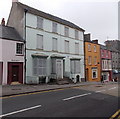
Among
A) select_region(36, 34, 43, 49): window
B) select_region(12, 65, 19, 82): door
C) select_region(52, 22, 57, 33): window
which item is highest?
select_region(52, 22, 57, 33): window

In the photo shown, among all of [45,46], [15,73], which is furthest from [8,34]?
[45,46]

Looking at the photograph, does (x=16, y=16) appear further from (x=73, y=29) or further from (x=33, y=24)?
(x=73, y=29)

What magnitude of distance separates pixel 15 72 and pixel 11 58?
6.52ft

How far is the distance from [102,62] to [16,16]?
81.8 ft

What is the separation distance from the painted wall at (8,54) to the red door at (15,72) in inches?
20.7

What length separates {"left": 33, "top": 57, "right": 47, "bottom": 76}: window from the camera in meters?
20.3

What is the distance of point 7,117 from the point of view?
240 inches

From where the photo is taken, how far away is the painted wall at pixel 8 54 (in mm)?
17562

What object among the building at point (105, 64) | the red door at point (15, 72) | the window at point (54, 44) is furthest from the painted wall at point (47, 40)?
the building at point (105, 64)

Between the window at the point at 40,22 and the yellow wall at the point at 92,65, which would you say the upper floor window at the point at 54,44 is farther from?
the yellow wall at the point at 92,65

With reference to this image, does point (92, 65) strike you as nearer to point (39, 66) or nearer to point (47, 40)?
point (47, 40)

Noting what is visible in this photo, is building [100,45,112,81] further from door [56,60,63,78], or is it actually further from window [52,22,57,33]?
window [52,22,57,33]

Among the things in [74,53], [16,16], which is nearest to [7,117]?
[16,16]

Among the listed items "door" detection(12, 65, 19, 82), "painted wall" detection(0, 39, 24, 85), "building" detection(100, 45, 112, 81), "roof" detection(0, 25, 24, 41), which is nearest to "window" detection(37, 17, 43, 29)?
"roof" detection(0, 25, 24, 41)
